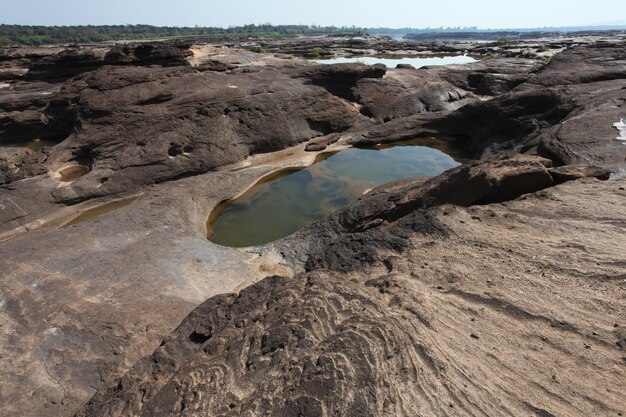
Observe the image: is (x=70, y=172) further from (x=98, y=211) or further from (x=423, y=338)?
(x=423, y=338)

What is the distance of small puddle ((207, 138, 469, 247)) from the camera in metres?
10.5

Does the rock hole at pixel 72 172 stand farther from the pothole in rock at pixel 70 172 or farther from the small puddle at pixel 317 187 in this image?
the small puddle at pixel 317 187

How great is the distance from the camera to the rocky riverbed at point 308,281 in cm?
349

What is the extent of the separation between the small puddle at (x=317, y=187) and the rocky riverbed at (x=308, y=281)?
68cm

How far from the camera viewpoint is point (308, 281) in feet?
15.9

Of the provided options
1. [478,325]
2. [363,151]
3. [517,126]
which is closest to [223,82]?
[363,151]

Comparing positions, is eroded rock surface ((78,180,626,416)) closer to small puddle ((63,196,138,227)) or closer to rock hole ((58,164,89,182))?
small puddle ((63,196,138,227))

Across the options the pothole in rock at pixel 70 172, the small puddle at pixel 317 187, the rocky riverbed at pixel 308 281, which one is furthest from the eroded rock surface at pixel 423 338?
the pothole in rock at pixel 70 172

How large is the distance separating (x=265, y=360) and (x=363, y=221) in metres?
4.75

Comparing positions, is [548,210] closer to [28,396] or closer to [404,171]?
[28,396]

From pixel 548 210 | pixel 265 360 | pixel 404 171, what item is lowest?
pixel 404 171

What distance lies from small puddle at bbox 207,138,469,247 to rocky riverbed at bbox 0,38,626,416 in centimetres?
68

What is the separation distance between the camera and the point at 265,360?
3809mm

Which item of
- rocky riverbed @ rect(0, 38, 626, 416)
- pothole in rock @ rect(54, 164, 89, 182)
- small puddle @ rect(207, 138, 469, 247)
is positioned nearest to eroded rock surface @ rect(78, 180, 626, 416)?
rocky riverbed @ rect(0, 38, 626, 416)
